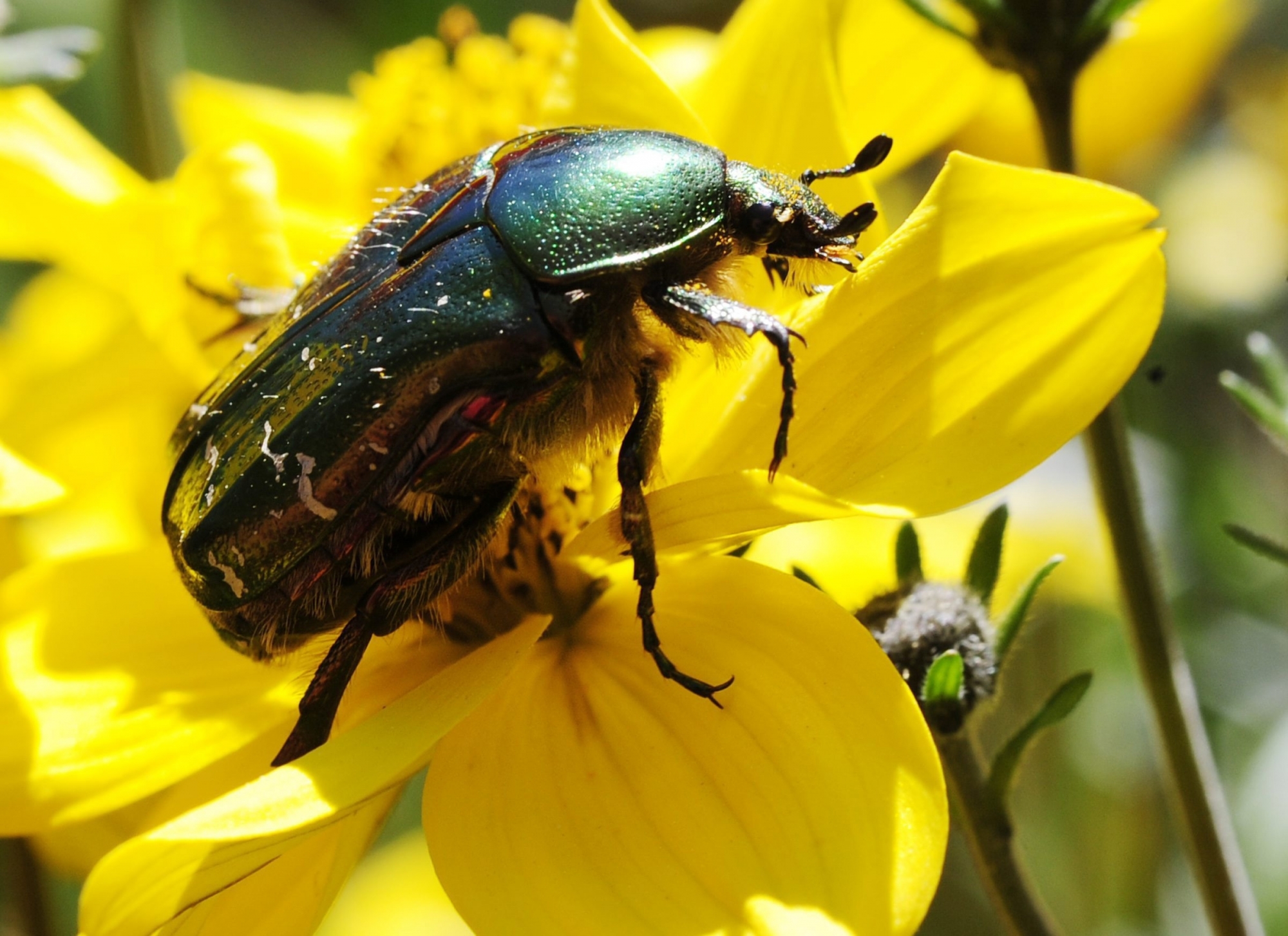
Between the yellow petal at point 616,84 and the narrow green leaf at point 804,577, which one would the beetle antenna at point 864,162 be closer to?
the yellow petal at point 616,84

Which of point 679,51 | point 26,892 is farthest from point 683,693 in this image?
point 679,51

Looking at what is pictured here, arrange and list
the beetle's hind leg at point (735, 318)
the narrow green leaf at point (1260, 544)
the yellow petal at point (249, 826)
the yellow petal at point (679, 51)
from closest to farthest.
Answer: the yellow petal at point (249, 826) → the beetle's hind leg at point (735, 318) → the narrow green leaf at point (1260, 544) → the yellow petal at point (679, 51)

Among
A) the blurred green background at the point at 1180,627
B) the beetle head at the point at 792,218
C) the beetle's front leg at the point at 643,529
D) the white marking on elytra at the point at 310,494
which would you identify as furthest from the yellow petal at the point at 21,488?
the blurred green background at the point at 1180,627

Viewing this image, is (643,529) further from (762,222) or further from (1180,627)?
(1180,627)

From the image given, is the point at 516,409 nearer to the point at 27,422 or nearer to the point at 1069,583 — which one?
the point at 27,422

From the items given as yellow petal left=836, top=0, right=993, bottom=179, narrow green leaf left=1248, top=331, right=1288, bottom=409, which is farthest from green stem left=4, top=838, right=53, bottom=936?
narrow green leaf left=1248, top=331, right=1288, bottom=409

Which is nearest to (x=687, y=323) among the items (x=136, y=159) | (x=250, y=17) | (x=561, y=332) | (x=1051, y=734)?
(x=561, y=332)
